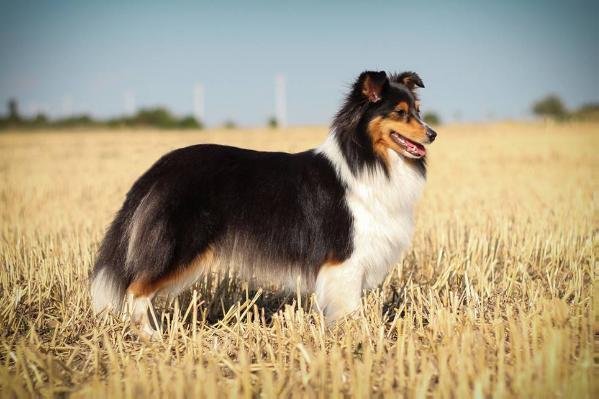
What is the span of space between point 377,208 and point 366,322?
0.85 m

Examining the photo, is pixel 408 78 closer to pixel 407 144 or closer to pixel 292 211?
pixel 407 144

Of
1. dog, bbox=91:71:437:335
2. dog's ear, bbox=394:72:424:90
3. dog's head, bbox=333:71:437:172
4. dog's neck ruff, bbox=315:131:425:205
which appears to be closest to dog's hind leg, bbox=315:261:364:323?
dog, bbox=91:71:437:335

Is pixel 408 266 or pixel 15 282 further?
pixel 408 266

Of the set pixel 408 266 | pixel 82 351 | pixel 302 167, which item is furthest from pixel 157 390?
pixel 408 266

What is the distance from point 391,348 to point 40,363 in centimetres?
197

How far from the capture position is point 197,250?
12.7 ft

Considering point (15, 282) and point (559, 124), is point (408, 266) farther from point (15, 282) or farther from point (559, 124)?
point (559, 124)

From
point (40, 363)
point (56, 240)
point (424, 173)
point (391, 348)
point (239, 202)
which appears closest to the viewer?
point (40, 363)

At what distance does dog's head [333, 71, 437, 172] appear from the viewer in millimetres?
3941

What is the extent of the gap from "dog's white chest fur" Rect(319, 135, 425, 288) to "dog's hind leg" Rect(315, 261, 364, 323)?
0.15 feet

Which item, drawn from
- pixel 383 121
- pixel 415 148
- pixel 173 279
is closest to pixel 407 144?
pixel 415 148

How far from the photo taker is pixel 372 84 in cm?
395

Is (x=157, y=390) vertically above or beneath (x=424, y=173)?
beneath

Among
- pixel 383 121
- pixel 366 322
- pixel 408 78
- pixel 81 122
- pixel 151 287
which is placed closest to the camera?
pixel 366 322
